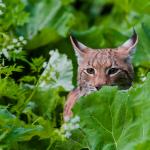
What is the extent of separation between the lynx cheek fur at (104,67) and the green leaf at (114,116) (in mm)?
877

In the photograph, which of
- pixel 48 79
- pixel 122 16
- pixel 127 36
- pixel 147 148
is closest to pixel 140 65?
pixel 127 36

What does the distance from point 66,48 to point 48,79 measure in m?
1.86

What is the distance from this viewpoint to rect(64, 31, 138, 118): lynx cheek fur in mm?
5973

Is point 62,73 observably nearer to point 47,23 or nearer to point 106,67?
point 106,67

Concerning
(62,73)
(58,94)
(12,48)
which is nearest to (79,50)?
(62,73)

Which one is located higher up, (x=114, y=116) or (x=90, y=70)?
(x=90, y=70)

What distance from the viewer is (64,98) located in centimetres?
632

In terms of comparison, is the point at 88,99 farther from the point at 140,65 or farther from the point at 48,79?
the point at 140,65

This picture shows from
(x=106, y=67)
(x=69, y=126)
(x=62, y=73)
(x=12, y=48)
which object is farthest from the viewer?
(x=62, y=73)

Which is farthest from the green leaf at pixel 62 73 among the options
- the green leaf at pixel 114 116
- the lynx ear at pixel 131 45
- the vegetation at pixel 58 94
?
the green leaf at pixel 114 116

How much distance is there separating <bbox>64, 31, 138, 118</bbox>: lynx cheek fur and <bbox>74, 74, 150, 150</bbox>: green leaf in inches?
34.5

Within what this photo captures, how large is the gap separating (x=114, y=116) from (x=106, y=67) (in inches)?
43.1

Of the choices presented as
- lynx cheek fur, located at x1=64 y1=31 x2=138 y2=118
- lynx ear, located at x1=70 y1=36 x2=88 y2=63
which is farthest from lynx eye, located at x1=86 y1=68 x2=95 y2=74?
lynx ear, located at x1=70 y1=36 x2=88 y2=63

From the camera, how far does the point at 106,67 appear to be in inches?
237
